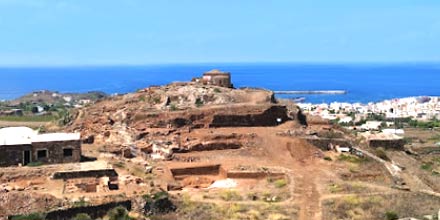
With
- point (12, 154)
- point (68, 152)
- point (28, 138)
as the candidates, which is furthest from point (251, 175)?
point (12, 154)

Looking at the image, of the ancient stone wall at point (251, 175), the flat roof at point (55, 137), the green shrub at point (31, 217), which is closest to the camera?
the green shrub at point (31, 217)

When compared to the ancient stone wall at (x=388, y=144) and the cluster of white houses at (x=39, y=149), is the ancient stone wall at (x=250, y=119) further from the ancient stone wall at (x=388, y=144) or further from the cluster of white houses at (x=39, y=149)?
the cluster of white houses at (x=39, y=149)

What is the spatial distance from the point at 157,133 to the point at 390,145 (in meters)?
13.8

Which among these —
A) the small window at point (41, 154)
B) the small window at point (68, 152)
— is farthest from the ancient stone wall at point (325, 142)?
the small window at point (41, 154)

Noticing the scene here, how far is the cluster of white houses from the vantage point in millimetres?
27984

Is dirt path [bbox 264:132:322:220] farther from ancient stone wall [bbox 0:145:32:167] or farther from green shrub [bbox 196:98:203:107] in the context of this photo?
ancient stone wall [bbox 0:145:32:167]

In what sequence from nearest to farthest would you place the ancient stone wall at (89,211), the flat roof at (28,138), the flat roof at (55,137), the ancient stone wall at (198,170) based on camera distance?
the ancient stone wall at (89,211) < the flat roof at (28,138) < the flat roof at (55,137) < the ancient stone wall at (198,170)

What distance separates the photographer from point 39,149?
28406mm

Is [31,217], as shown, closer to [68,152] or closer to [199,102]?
[68,152]

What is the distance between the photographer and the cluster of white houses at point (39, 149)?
27984 millimetres

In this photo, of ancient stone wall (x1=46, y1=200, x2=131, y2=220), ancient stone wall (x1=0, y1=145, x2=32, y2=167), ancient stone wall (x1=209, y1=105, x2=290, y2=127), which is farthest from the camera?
ancient stone wall (x1=209, y1=105, x2=290, y2=127)

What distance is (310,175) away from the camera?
29.4m

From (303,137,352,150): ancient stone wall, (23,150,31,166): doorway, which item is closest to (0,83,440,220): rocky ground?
(303,137,352,150): ancient stone wall

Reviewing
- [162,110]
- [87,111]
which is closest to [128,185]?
[162,110]
